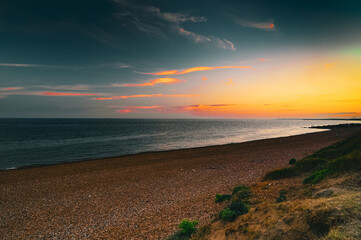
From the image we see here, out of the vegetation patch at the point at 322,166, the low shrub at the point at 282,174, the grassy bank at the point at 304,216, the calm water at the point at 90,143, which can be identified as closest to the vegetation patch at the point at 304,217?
the grassy bank at the point at 304,216

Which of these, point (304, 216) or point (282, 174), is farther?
point (282, 174)

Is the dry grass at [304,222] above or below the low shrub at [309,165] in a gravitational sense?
above

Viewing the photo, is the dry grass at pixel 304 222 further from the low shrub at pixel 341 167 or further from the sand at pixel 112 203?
the sand at pixel 112 203

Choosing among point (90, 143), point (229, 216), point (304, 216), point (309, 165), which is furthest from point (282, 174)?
point (90, 143)

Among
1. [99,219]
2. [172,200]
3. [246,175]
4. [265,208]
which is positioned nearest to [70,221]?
[99,219]

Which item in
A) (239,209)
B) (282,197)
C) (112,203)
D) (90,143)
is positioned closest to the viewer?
(239,209)

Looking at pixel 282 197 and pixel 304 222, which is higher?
pixel 304 222

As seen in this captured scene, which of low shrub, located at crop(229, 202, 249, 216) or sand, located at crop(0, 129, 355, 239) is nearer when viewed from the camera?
low shrub, located at crop(229, 202, 249, 216)

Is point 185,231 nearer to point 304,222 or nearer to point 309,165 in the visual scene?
point 304,222

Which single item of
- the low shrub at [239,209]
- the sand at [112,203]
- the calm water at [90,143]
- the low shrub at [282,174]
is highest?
the low shrub at [239,209]

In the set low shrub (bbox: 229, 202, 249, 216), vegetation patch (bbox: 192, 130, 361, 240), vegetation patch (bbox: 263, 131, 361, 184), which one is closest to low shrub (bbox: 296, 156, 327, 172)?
vegetation patch (bbox: 263, 131, 361, 184)

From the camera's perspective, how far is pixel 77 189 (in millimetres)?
15102

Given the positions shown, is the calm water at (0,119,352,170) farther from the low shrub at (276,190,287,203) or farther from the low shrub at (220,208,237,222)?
the low shrub at (276,190,287,203)

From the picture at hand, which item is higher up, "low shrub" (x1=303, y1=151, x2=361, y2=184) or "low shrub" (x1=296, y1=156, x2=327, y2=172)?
"low shrub" (x1=303, y1=151, x2=361, y2=184)
